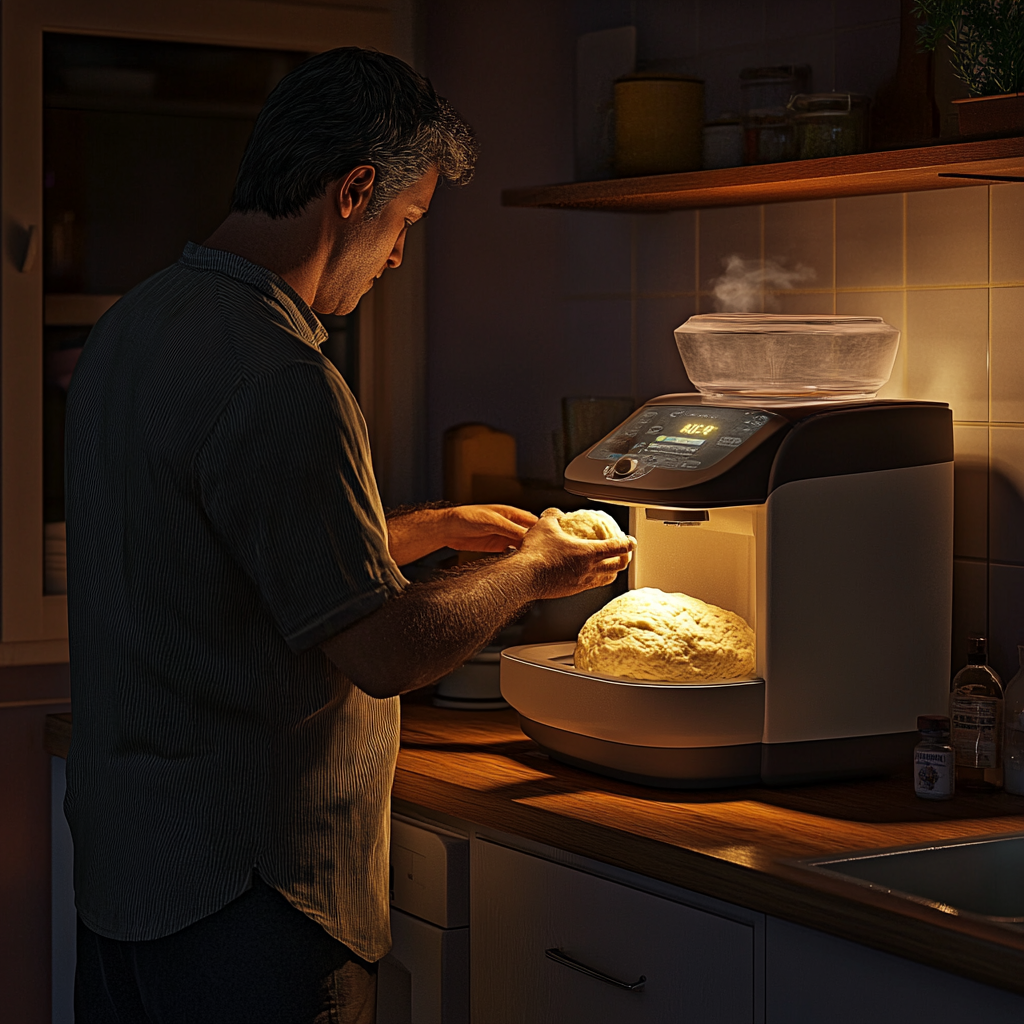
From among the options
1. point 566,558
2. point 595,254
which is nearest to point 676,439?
point 566,558

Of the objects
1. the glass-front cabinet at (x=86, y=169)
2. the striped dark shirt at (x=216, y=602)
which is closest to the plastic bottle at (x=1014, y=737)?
the striped dark shirt at (x=216, y=602)

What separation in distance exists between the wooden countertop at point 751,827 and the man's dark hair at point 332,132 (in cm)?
69

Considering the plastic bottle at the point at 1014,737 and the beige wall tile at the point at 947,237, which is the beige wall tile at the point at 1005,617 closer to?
the plastic bottle at the point at 1014,737

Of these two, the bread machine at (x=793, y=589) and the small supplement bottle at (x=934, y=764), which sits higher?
the bread machine at (x=793, y=589)

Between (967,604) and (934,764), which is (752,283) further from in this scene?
(934,764)

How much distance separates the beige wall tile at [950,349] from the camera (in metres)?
1.92

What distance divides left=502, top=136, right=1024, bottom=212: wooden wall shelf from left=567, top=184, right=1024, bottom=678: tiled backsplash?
0.04m

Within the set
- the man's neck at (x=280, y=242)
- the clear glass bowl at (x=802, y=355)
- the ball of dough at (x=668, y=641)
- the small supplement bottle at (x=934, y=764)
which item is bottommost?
the small supplement bottle at (x=934, y=764)

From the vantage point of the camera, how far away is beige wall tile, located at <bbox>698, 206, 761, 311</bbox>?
2.23 meters

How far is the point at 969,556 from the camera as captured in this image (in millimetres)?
1945

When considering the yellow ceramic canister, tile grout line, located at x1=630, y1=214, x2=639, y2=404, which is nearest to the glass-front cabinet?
tile grout line, located at x1=630, y1=214, x2=639, y2=404

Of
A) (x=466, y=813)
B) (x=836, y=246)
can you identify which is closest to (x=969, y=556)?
Result: (x=836, y=246)

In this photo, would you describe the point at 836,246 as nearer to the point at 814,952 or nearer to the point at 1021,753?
the point at 1021,753

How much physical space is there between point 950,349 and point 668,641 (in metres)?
0.59
